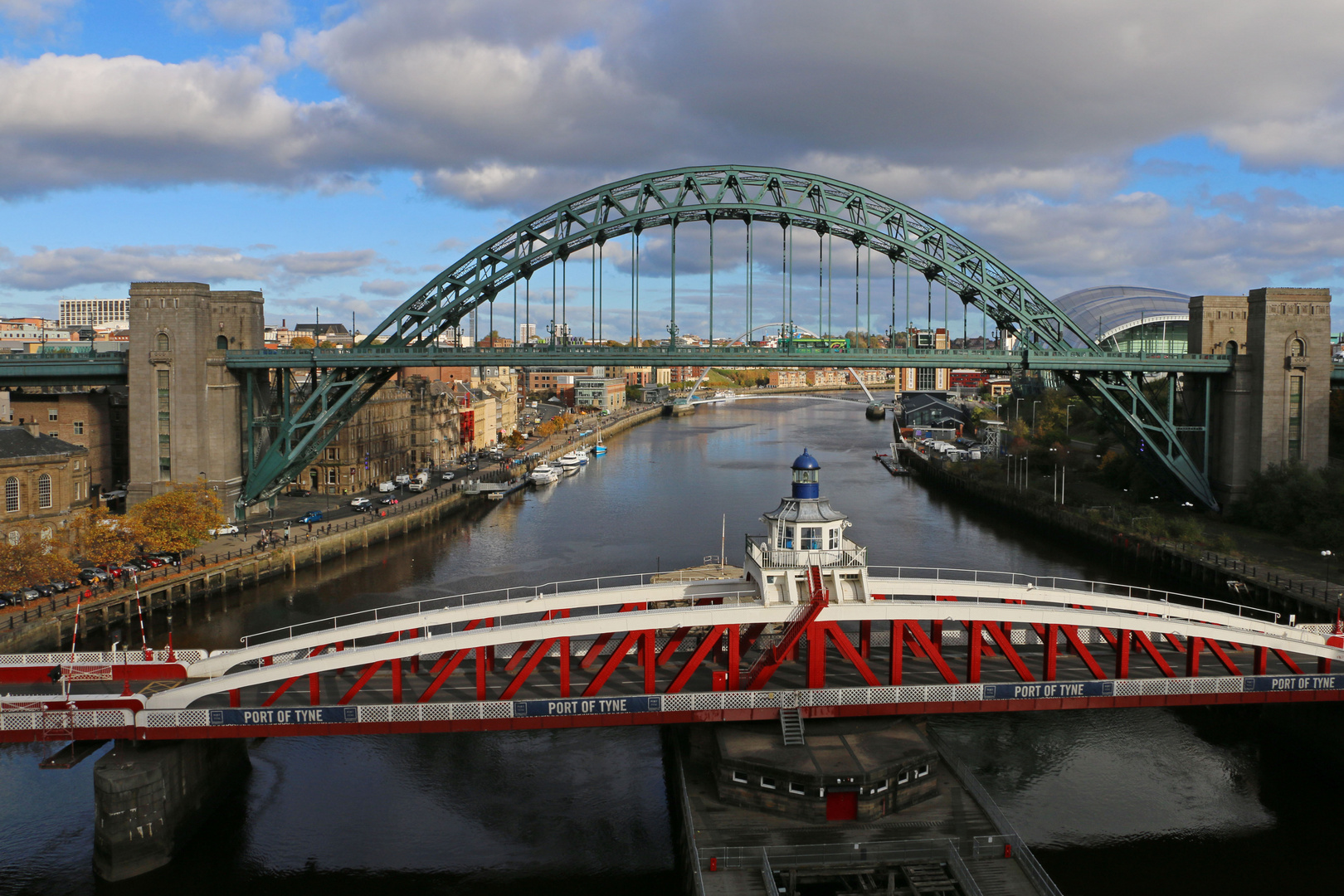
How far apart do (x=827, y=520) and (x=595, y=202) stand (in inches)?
1150

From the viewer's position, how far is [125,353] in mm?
47031

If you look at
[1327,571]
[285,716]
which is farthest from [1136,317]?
[285,716]

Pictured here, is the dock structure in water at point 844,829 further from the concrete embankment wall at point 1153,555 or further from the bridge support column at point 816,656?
the concrete embankment wall at point 1153,555

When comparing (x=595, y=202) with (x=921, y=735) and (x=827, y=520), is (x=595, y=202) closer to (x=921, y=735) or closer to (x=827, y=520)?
(x=827, y=520)

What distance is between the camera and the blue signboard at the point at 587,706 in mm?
18156

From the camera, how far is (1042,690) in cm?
1911

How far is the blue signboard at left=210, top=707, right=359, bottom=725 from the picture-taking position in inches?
703

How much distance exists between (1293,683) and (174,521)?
35655 millimetres

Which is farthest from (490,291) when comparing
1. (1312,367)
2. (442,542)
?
(1312,367)

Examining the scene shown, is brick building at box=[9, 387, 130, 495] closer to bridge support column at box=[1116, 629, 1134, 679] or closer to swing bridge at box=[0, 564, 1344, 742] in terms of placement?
swing bridge at box=[0, 564, 1344, 742]

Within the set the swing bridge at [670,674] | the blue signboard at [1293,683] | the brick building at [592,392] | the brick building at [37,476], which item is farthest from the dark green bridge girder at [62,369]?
the brick building at [592,392]

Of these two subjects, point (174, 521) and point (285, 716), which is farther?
point (174, 521)

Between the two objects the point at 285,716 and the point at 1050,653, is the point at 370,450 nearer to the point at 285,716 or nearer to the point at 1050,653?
the point at 285,716

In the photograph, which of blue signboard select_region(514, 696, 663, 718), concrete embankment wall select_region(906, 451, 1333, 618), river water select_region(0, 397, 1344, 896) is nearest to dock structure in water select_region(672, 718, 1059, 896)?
blue signboard select_region(514, 696, 663, 718)
